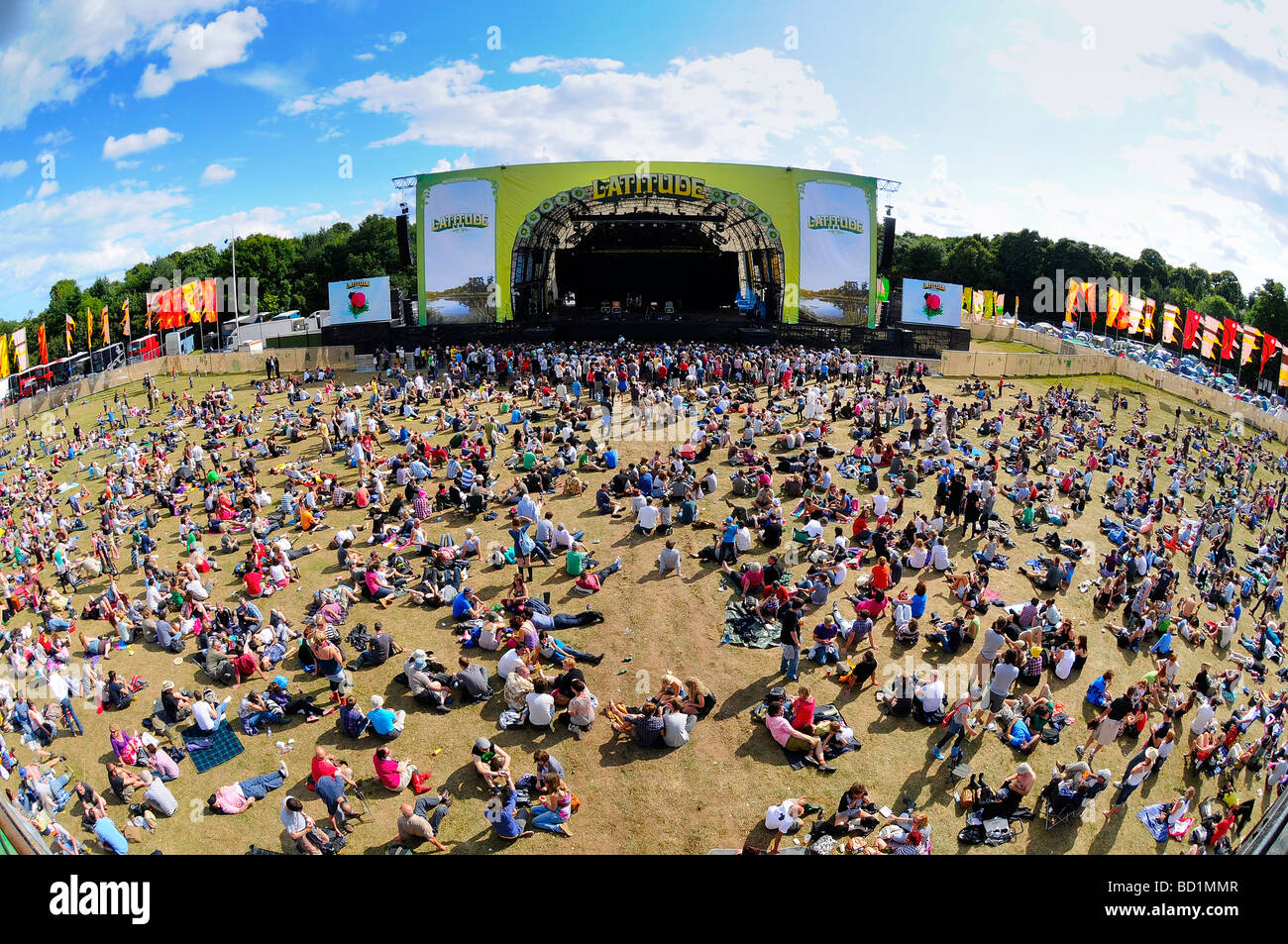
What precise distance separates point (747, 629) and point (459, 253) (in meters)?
29.2

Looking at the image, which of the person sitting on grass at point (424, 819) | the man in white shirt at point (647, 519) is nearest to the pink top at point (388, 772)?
the person sitting on grass at point (424, 819)

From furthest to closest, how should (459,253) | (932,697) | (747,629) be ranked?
(459,253)
(747,629)
(932,697)

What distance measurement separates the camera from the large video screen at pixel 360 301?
Result: 124 feet

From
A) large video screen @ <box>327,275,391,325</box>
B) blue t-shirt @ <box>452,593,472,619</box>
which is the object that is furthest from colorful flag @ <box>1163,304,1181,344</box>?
blue t-shirt @ <box>452,593,472,619</box>

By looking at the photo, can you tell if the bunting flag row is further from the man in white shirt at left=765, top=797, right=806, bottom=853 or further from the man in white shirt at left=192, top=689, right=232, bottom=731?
the man in white shirt at left=192, top=689, right=232, bottom=731

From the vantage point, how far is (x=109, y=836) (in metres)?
8.44

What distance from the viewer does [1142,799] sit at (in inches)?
382

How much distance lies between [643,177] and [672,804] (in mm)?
31250

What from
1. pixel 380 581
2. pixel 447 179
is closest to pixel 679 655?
pixel 380 581

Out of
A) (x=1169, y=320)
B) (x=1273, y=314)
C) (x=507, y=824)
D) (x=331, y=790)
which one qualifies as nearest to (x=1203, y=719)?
(x=507, y=824)

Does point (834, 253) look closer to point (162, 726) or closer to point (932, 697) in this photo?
point (932, 697)

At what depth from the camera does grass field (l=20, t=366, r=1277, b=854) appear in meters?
8.82

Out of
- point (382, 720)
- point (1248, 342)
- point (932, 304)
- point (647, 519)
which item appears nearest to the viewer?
point (382, 720)
